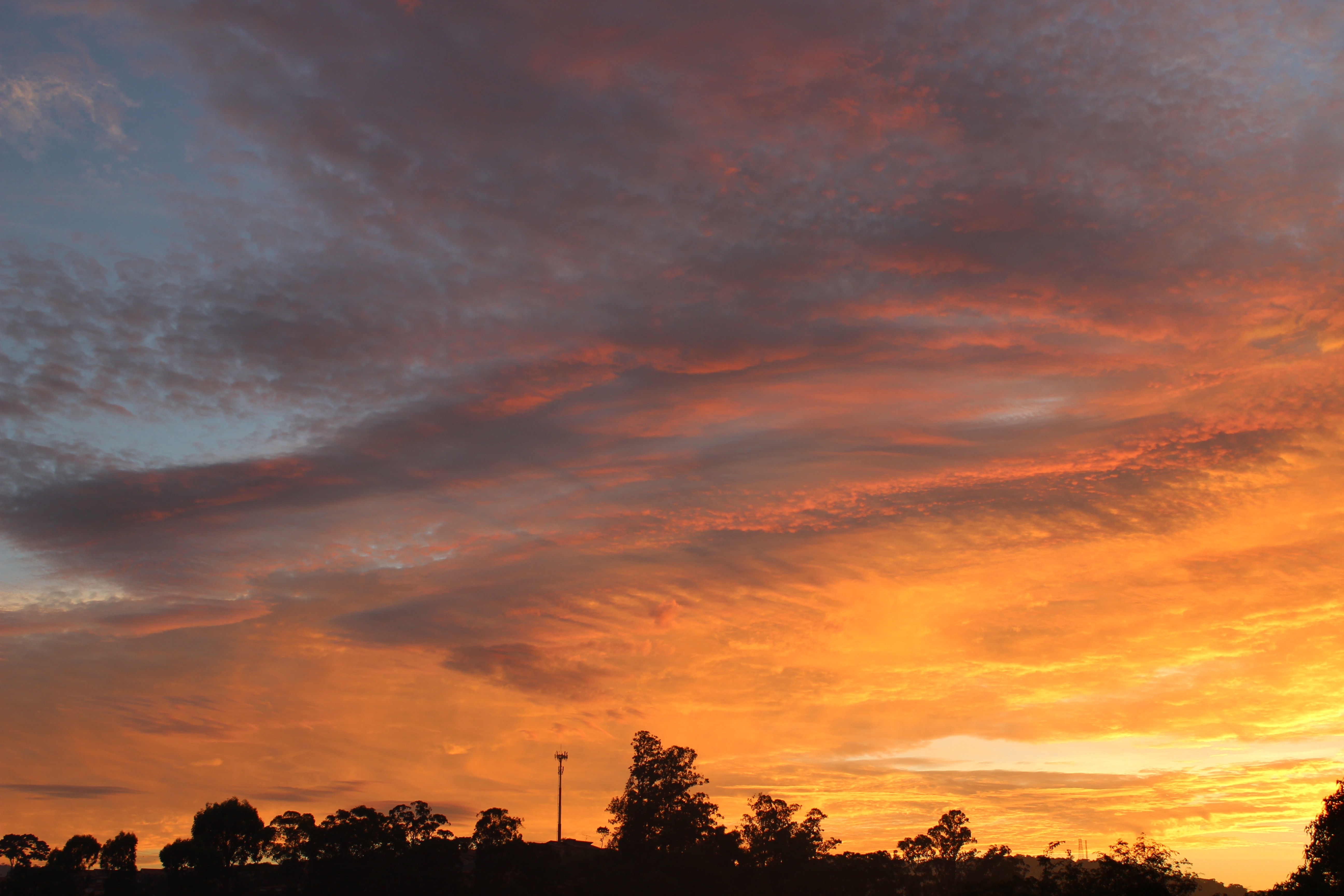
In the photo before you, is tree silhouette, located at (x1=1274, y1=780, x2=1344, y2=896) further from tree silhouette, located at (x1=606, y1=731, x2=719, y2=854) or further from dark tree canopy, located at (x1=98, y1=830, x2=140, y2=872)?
dark tree canopy, located at (x1=98, y1=830, x2=140, y2=872)

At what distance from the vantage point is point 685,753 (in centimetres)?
10906

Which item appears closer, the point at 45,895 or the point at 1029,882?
the point at 1029,882

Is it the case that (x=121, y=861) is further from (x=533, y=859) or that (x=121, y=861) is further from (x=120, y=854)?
(x=533, y=859)

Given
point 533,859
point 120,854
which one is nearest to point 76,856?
point 120,854

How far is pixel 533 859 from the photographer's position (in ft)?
308

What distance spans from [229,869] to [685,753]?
4638cm

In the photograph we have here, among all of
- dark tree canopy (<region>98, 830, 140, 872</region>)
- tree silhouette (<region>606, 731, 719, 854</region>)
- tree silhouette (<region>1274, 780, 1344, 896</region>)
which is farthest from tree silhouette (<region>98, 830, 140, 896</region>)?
tree silhouette (<region>1274, 780, 1344, 896</region>)

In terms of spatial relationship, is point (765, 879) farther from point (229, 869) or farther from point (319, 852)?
point (229, 869)

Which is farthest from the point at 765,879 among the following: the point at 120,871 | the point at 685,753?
the point at 120,871

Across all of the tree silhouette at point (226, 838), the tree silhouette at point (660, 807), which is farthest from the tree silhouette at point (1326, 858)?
the tree silhouette at point (226, 838)

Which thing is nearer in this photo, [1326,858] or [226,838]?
[1326,858]

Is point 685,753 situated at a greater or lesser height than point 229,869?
greater

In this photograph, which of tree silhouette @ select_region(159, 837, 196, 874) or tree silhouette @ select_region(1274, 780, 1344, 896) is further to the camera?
tree silhouette @ select_region(159, 837, 196, 874)

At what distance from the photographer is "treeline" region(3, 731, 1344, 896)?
9106 cm
